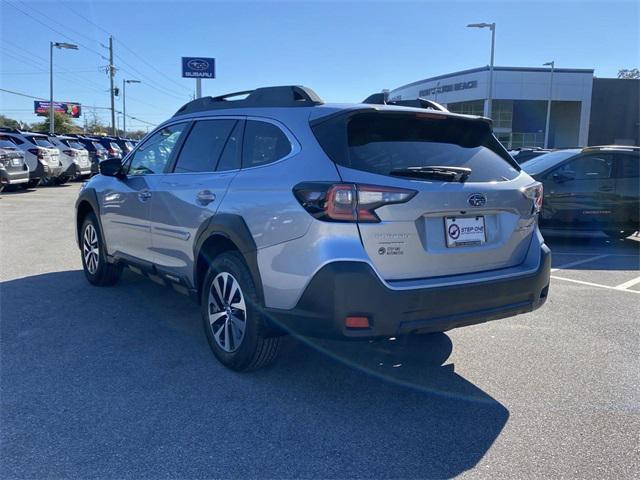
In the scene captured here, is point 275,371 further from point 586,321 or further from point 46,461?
point 586,321

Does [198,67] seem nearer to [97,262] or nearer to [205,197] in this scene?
[97,262]

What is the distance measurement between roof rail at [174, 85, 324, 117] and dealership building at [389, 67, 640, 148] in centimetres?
4496

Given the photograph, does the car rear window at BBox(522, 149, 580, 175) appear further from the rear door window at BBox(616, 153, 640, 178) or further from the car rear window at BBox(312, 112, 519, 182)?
the car rear window at BBox(312, 112, 519, 182)

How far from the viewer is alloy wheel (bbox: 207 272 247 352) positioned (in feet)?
12.3

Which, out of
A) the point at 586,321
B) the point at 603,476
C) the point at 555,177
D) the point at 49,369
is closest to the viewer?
the point at 603,476

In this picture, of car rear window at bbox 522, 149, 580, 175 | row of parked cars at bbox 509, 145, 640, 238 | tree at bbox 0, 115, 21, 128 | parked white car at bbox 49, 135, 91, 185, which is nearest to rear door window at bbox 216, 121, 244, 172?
row of parked cars at bbox 509, 145, 640, 238

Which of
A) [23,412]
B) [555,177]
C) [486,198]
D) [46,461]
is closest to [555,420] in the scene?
[486,198]

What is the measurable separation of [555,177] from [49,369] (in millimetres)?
8526

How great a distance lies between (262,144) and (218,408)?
176cm

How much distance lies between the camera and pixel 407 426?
127 inches

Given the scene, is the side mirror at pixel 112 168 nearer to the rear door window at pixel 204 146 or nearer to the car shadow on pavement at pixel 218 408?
the rear door window at pixel 204 146

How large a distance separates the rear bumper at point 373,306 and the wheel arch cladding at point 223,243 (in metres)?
0.35

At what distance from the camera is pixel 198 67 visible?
20.3 m

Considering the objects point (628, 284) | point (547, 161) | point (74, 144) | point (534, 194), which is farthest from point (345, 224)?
point (74, 144)
